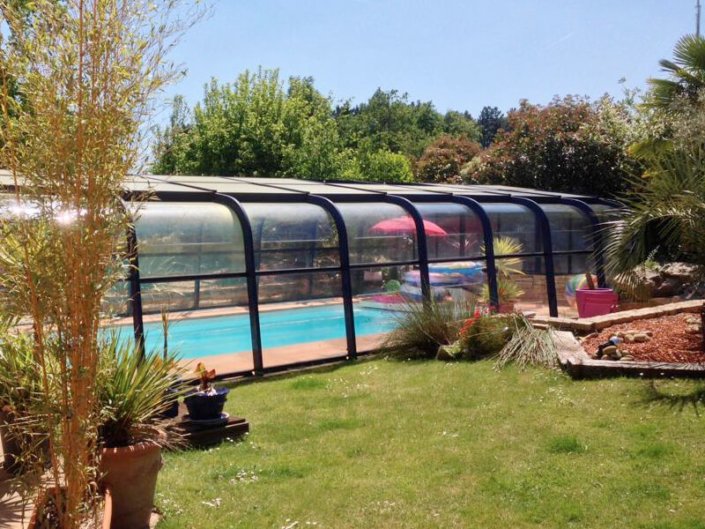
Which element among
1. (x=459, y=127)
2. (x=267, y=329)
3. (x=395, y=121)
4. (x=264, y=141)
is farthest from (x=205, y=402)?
(x=459, y=127)

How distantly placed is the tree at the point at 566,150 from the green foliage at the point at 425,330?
9490 mm

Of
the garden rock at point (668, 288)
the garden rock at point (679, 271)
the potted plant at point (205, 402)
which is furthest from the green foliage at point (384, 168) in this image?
the potted plant at point (205, 402)

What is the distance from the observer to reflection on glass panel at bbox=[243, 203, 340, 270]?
33.3ft

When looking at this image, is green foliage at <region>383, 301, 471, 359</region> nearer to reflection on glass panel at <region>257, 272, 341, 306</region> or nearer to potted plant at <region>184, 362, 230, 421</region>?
reflection on glass panel at <region>257, 272, 341, 306</region>

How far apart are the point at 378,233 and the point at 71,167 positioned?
8.42 meters

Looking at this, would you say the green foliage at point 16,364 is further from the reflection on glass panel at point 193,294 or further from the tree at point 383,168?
the tree at point 383,168

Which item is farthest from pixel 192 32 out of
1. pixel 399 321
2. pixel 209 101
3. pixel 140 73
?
pixel 209 101

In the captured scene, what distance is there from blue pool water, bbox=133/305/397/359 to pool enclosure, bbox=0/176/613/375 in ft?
0.05

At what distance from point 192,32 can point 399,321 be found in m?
7.49

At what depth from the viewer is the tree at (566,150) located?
18375mm

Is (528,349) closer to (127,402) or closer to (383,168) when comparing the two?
(127,402)

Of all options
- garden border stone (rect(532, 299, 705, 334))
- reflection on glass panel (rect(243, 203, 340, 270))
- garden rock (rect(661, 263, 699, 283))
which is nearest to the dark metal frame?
reflection on glass panel (rect(243, 203, 340, 270))

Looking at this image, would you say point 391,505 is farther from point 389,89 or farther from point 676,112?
point 389,89

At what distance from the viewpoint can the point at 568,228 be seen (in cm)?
1400
